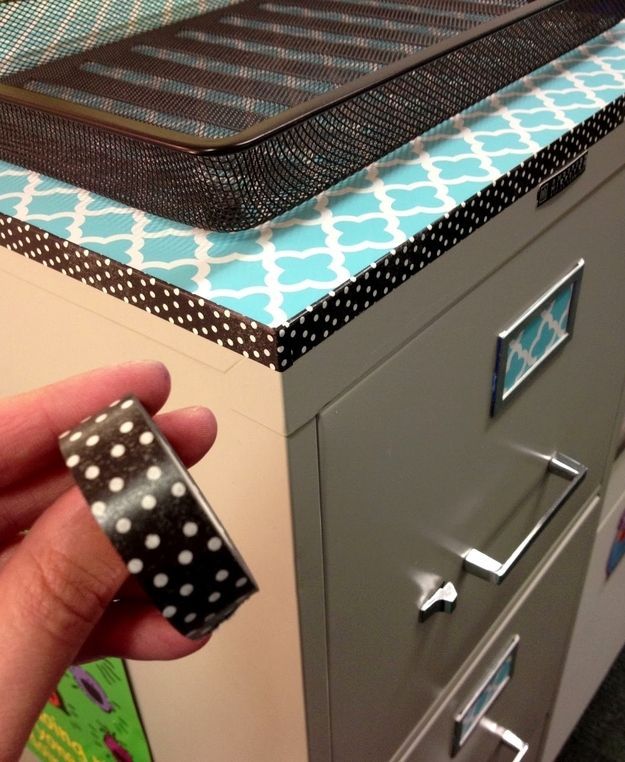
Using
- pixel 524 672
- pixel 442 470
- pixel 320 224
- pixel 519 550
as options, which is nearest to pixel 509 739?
pixel 524 672

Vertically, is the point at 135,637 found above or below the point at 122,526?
below

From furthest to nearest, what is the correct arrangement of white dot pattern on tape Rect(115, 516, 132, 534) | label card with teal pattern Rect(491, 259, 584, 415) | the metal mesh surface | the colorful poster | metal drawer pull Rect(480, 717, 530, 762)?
metal drawer pull Rect(480, 717, 530, 762), the colorful poster, label card with teal pattern Rect(491, 259, 584, 415), the metal mesh surface, white dot pattern on tape Rect(115, 516, 132, 534)

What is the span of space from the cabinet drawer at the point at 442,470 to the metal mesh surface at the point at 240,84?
10 cm

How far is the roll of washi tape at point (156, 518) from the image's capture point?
0.24 meters

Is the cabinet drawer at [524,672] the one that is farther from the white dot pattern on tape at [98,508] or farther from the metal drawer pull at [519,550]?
the white dot pattern on tape at [98,508]

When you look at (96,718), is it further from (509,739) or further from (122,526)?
(122,526)

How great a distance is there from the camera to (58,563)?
0.93 feet

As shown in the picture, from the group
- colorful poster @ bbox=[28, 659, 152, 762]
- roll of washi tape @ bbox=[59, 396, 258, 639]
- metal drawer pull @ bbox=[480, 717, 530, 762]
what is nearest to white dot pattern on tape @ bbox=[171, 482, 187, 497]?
roll of washi tape @ bbox=[59, 396, 258, 639]

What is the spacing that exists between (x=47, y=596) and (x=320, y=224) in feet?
0.64

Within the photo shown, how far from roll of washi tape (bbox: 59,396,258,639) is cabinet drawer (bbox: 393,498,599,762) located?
375mm

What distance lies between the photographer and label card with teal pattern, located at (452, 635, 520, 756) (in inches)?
25.5

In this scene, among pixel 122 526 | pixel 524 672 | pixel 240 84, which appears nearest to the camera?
pixel 122 526

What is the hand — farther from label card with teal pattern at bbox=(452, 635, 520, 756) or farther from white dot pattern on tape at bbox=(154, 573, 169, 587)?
label card with teal pattern at bbox=(452, 635, 520, 756)

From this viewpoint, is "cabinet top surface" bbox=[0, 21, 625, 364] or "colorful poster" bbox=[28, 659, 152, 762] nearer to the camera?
"cabinet top surface" bbox=[0, 21, 625, 364]
